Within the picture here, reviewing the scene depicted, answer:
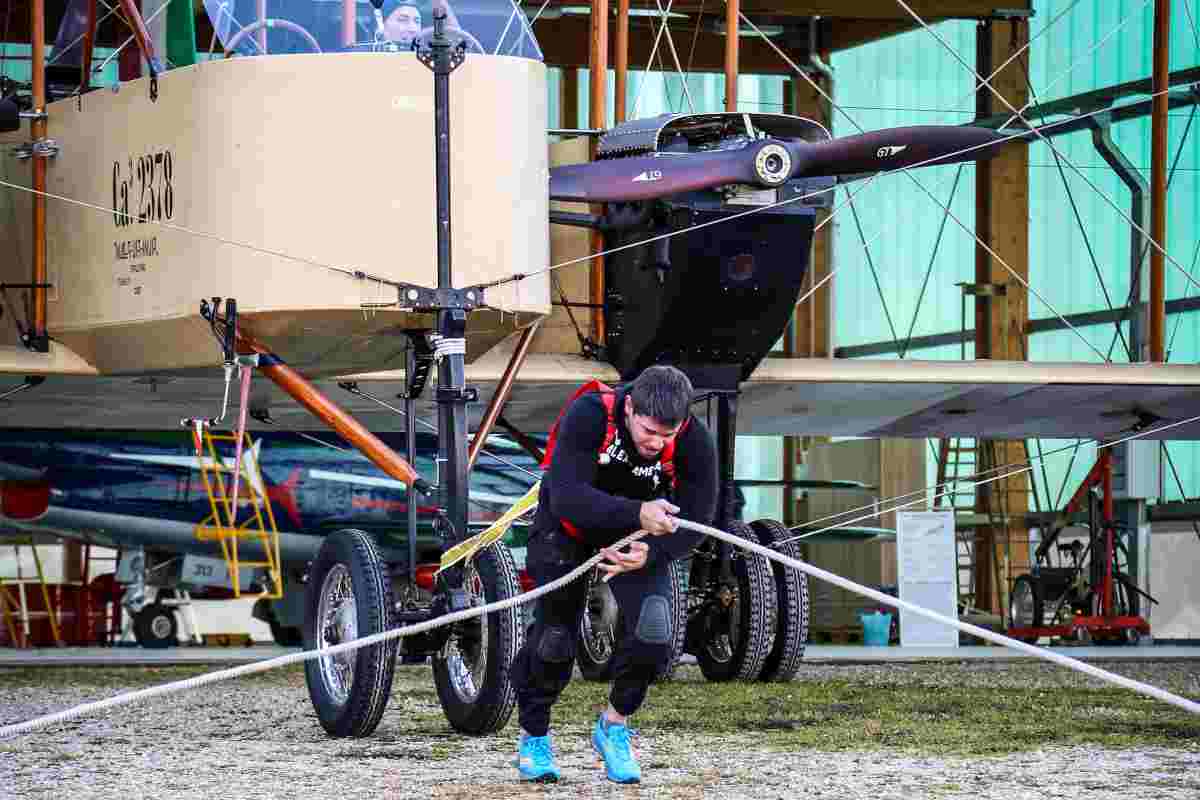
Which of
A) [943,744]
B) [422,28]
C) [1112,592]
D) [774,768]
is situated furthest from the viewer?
[1112,592]

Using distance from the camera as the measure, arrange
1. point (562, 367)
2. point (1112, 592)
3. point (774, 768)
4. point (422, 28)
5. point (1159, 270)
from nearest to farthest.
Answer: point (774, 768)
point (422, 28)
point (562, 367)
point (1159, 270)
point (1112, 592)

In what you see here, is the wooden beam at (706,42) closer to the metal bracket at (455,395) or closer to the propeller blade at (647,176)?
the propeller blade at (647,176)

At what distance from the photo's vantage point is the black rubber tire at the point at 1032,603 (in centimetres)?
1627

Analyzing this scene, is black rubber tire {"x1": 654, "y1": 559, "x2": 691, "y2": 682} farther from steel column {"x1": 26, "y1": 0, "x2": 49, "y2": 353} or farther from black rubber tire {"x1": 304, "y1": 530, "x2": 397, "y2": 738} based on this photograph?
steel column {"x1": 26, "y1": 0, "x2": 49, "y2": 353}

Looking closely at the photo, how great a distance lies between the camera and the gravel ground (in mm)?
5031

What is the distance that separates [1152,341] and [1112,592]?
→ 15.2 feet

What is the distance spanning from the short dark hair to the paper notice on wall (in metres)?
10.6

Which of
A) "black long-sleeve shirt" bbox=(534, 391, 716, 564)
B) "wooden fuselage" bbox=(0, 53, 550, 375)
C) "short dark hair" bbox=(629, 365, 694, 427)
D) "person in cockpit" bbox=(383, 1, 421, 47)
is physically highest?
"person in cockpit" bbox=(383, 1, 421, 47)

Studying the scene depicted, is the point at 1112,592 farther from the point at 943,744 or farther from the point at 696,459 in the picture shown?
the point at 696,459

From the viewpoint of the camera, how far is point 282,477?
18.4 m

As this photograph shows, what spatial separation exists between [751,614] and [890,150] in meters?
2.61

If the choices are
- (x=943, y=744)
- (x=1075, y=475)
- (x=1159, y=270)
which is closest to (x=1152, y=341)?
(x=1159, y=270)

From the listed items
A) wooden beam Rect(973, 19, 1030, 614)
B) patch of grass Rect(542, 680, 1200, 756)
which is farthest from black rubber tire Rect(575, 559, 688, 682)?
wooden beam Rect(973, 19, 1030, 614)

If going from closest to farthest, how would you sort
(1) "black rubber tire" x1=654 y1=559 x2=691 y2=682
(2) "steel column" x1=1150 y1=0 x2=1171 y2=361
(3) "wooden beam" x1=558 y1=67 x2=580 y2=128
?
1. (1) "black rubber tire" x1=654 y1=559 x2=691 y2=682
2. (2) "steel column" x1=1150 y1=0 x2=1171 y2=361
3. (3) "wooden beam" x1=558 y1=67 x2=580 y2=128
